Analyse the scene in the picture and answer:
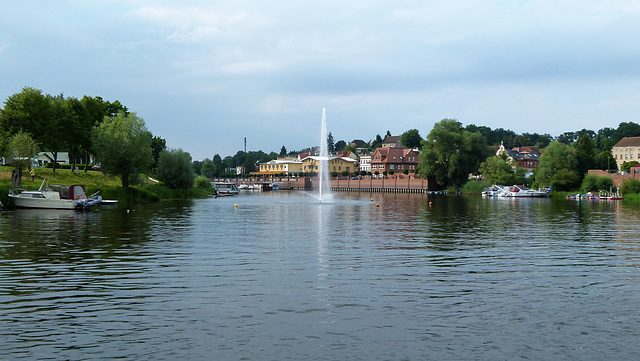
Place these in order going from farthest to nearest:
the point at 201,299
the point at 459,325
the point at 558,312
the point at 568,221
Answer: the point at 568,221 → the point at 201,299 → the point at 558,312 → the point at 459,325

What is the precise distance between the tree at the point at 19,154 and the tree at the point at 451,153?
98.2 meters

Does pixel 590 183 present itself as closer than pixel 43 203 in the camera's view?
No

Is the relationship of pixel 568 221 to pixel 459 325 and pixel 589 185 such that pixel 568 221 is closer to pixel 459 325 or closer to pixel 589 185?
pixel 459 325

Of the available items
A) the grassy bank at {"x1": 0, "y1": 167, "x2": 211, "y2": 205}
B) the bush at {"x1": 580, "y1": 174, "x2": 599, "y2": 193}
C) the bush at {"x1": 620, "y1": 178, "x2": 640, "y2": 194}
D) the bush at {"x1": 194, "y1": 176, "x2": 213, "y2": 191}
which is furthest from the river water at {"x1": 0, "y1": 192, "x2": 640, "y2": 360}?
the bush at {"x1": 194, "y1": 176, "x2": 213, "y2": 191}

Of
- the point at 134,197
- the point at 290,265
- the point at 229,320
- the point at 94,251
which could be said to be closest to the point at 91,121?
the point at 134,197

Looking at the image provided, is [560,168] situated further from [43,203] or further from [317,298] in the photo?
[317,298]

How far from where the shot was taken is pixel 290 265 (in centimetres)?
2564

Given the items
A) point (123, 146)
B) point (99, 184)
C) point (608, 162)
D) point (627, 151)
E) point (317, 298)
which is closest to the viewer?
point (317, 298)

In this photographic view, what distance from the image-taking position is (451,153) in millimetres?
148250

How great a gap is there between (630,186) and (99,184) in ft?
301

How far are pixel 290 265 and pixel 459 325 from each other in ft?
36.7

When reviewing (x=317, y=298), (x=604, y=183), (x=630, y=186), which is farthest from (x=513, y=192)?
(x=317, y=298)

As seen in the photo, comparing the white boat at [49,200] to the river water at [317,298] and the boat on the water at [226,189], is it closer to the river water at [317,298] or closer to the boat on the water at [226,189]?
the river water at [317,298]

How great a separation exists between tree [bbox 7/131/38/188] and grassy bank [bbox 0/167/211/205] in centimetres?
127
